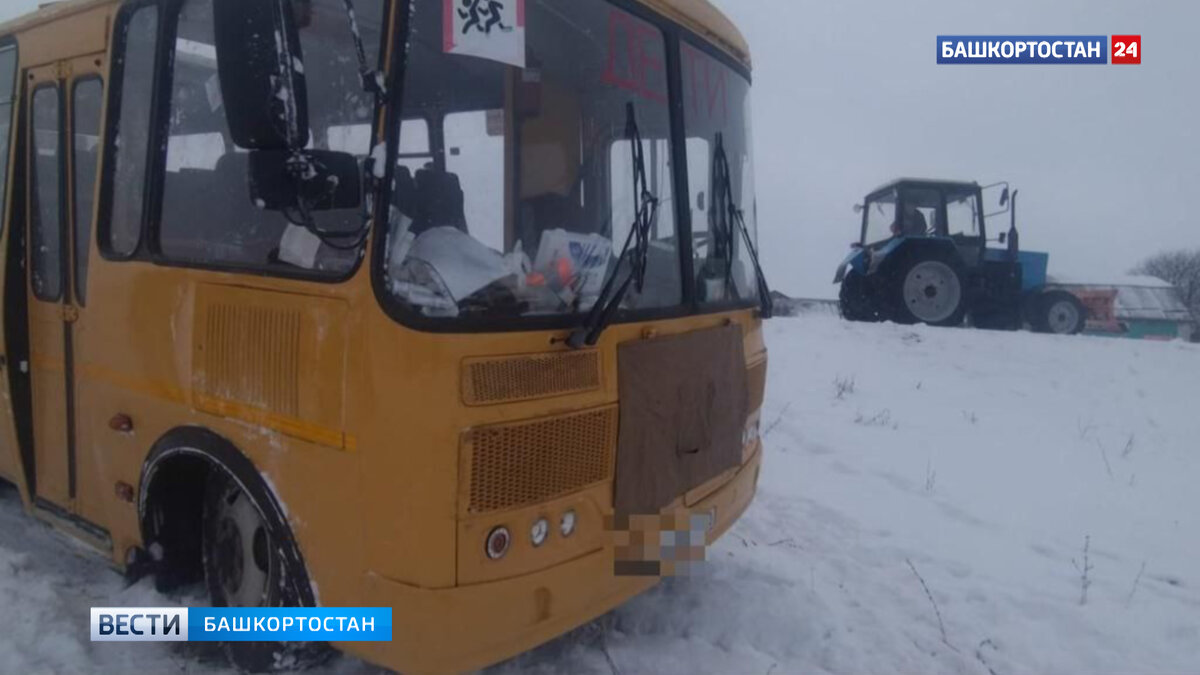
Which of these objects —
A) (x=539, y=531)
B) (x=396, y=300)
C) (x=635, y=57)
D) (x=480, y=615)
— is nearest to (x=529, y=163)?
(x=635, y=57)

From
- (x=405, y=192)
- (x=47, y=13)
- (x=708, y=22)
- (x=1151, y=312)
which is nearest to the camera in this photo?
(x=405, y=192)

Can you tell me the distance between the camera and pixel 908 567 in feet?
16.4

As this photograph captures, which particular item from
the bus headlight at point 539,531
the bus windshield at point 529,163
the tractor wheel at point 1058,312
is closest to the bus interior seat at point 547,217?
the bus windshield at point 529,163

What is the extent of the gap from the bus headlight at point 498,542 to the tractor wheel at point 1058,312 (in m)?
18.4

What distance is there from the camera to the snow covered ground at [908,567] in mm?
3807

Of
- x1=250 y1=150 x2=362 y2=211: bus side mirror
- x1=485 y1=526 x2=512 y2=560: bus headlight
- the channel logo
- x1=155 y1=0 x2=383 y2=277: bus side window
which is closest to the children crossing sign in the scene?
x1=155 y1=0 x2=383 y2=277: bus side window

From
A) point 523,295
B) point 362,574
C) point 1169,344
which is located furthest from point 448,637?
point 1169,344

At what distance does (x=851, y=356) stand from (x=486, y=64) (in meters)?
9.92

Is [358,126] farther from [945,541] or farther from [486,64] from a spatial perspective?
[945,541]

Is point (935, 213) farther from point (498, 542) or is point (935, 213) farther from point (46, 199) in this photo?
point (498, 542)

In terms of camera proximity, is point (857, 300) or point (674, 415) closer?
point (674, 415)

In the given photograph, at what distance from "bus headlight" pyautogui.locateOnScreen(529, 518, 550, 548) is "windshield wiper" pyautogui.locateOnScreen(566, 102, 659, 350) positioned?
62 centimetres

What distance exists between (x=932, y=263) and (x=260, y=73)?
14794 mm

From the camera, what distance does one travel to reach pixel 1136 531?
5.97 m
